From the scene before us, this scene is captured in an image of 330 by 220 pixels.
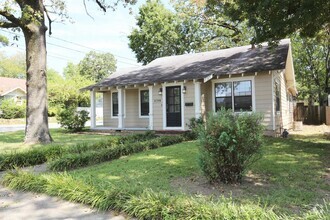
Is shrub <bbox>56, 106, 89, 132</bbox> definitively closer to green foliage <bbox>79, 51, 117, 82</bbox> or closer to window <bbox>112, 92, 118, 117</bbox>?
window <bbox>112, 92, 118, 117</bbox>

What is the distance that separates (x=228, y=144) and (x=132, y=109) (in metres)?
12.3

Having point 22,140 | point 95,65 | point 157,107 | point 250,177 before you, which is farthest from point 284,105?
point 95,65

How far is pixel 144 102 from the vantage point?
1631cm

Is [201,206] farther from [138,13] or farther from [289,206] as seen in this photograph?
[138,13]

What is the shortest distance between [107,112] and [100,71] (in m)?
58.5

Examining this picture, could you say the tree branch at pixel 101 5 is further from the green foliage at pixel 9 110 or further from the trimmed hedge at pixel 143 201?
the green foliage at pixel 9 110

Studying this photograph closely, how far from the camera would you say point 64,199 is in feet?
14.7

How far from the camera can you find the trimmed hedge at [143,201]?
3164 millimetres

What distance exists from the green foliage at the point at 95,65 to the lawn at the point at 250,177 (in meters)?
68.3

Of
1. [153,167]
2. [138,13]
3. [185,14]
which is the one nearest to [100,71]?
[138,13]

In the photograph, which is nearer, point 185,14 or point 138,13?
point 185,14

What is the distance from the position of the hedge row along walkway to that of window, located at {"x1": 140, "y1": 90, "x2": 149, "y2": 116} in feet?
37.6

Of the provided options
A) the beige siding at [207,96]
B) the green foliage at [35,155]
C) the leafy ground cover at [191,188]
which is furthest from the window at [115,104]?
the leafy ground cover at [191,188]

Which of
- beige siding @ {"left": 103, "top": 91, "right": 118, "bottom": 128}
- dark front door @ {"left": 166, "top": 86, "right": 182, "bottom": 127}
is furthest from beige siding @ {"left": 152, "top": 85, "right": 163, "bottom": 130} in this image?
beige siding @ {"left": 103, "top": 91, "right": 118, "bottom": 128}
